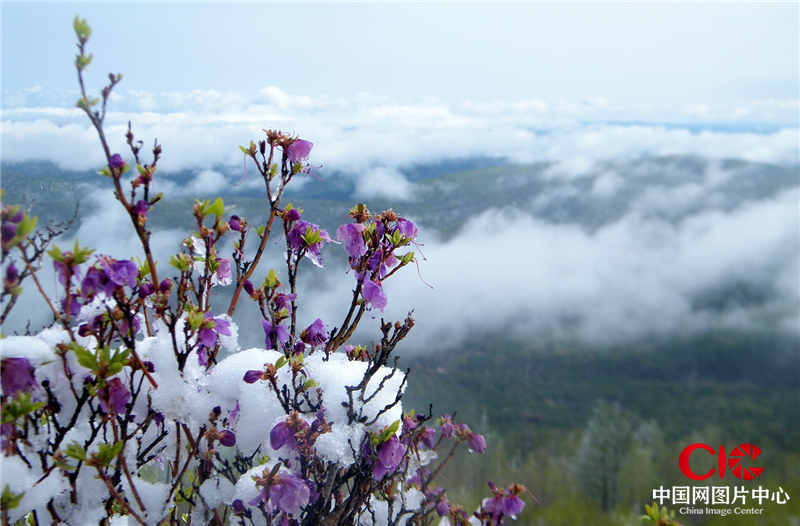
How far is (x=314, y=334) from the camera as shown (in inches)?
99.0

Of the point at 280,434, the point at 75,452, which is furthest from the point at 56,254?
the point at 280,434

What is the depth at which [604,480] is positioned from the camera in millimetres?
76062

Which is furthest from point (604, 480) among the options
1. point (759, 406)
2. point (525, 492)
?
point (759, 406)

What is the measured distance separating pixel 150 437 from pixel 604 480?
8730 cm

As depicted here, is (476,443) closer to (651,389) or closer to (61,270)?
(61,270)

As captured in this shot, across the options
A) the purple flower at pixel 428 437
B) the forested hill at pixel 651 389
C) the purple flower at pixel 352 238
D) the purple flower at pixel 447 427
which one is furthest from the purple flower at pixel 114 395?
the forested hill at pixel 651 389

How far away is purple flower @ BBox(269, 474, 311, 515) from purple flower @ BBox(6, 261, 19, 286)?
123 cm

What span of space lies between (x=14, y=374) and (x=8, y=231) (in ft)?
1.80

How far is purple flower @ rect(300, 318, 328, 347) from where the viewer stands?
250 centimetres

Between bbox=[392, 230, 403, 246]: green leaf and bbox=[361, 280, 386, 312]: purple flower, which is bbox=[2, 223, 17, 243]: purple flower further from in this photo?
bbox=[392, 230, 403, 246]: green leaf

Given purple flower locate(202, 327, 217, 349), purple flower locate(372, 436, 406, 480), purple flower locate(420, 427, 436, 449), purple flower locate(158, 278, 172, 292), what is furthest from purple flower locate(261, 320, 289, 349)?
purple flower locate(420, 427, 436, 449)

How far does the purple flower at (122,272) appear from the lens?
6.18 ft

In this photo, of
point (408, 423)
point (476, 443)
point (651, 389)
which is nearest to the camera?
point (408, 423)

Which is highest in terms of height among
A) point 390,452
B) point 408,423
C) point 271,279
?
point 271,279
